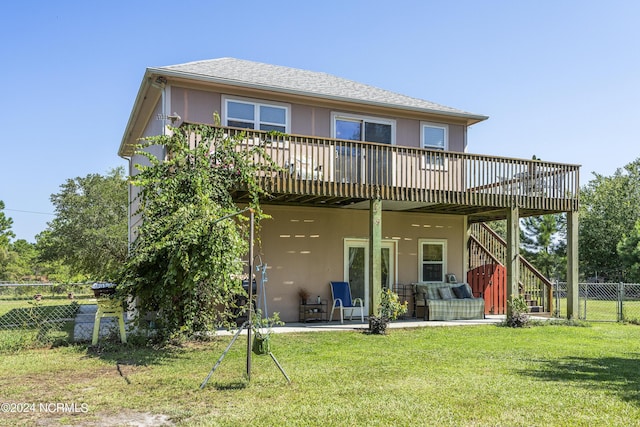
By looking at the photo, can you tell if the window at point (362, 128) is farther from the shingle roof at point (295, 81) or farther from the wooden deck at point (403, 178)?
the wooden deck at point (403, 178)

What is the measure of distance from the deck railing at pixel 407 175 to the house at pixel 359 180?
0.03 metres

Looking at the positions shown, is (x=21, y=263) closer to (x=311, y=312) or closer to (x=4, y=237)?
(x=4, y=237)

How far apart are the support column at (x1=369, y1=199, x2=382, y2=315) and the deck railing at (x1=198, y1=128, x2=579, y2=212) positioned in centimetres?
35

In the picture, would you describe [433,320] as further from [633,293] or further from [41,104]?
[633,293]

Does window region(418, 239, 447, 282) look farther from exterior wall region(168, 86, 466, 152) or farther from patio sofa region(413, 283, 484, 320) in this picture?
exterior wall region(168, 86, 466, 152)

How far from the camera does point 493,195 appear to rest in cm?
1266

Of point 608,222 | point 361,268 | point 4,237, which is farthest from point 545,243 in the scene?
point 4,237

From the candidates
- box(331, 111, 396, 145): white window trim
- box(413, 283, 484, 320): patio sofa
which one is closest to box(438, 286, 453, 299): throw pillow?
box(413, 283, 484, 320): patio sofa

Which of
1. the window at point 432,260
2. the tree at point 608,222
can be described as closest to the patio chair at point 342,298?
the window at point 432,260

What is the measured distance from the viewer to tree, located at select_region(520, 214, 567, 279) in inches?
1448

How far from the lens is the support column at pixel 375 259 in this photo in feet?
36.8

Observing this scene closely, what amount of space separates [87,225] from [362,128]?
22927 mm

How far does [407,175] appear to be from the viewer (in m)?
12.2

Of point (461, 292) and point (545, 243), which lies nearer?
point (461, 292)
